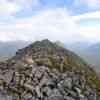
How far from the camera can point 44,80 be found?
108 m

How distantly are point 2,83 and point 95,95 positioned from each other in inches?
1216

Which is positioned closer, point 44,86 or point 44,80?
point 44,86

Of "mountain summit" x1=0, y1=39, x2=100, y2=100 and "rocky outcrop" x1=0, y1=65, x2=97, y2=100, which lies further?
"mountain summit" x1=0, y1=39, x2=100, y2=100

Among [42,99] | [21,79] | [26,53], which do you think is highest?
[26,53]

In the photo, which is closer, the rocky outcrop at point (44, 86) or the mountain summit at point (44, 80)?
the rocky outcrop at point (44, 86)

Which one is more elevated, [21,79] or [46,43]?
[46,43]

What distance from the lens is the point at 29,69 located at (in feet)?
366

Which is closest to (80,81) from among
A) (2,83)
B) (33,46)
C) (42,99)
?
(42,99)

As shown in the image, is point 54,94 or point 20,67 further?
point 20,67

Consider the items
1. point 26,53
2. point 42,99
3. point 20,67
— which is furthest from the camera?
point 26,53

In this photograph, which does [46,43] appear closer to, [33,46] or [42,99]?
[33,46]

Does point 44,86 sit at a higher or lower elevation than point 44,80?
lower

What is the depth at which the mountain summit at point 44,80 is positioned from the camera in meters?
106

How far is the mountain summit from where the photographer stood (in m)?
106
